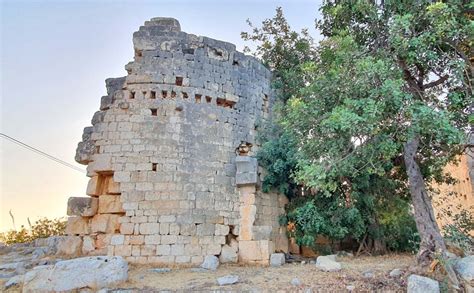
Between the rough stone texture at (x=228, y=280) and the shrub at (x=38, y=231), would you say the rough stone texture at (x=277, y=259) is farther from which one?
the shrub at (x=38, y=231)

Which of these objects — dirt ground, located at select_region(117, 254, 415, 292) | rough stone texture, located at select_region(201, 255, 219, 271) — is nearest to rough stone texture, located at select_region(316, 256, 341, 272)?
dirt ground, located at select_region(117, 254, 415, 292)

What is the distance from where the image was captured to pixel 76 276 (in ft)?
19.4

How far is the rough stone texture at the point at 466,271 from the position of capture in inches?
220

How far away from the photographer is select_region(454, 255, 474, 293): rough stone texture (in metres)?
5.59

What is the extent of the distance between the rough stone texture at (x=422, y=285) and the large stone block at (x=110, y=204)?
620 centimetres

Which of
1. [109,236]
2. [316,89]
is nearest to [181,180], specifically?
[109,236]

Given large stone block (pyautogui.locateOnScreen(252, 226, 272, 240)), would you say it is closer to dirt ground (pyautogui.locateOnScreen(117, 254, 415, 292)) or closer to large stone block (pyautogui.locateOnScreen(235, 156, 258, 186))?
dirt ground (pyautogui.locateOnScreen(117, 254, 415, 292))

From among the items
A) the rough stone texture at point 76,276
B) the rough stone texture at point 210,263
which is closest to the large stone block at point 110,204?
the rough stone texture at point 76,276

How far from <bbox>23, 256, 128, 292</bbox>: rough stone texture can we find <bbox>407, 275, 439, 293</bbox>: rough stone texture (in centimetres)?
488

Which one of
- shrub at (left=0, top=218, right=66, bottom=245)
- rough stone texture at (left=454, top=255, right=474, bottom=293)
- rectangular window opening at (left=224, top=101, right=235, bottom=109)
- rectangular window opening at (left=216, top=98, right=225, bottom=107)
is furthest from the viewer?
shrub at (left=0, top=218, right=66, bottom=245)

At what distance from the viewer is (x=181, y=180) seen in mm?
8562

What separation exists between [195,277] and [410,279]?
391cm

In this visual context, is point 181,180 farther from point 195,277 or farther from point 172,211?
point 195,277

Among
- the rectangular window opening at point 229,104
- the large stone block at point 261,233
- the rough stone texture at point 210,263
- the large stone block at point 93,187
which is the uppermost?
the rectangular window opening at point 229,104
